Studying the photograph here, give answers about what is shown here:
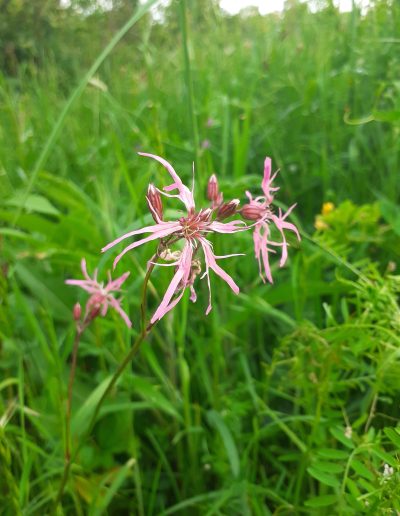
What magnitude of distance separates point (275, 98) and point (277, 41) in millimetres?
823

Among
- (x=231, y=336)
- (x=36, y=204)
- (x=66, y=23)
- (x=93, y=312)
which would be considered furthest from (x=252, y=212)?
(x=66, y=23)

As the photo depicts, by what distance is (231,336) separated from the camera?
103cm

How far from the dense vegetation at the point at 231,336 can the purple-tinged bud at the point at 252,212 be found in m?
0.15

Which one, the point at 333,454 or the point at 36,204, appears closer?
the point at 333,454

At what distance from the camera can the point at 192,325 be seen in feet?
3.80

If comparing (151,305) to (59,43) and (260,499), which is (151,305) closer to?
(260,499)

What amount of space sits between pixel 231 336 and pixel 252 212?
472 millimetres

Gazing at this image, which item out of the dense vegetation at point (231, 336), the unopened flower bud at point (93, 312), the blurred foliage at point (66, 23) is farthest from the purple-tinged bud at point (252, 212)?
the blurred foliage at point (66, 23)

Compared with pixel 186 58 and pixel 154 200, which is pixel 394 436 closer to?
pixel 154 200

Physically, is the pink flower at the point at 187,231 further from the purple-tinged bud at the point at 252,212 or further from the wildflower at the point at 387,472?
the wildflower at the point at 387,472

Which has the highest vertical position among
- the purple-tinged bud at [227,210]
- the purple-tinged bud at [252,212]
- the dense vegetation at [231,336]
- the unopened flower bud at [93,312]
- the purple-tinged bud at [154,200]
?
the purple-tinged bud at [154,200]

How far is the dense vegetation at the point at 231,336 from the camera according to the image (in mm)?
743

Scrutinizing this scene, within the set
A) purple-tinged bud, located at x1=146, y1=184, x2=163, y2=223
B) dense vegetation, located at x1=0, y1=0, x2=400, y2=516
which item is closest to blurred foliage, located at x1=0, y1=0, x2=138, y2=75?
dense vegetation, located at x1=0, y1=0, x2=400, y2=516

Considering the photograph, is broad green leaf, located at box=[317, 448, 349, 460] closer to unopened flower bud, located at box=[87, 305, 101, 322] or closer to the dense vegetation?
the dense vegetation
